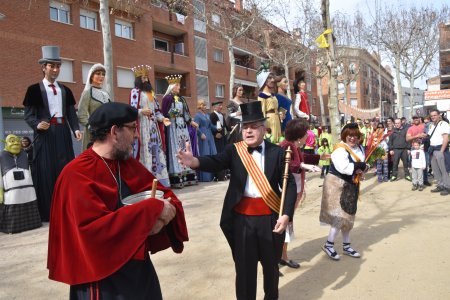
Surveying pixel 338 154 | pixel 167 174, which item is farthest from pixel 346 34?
pixel 338 154

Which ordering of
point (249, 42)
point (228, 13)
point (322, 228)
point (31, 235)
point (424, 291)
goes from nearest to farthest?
point (424, 291) < point (31, 235) < point (322, 228) < point (228, 13) < point (249, 42)

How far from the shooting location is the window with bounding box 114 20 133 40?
24672 mm

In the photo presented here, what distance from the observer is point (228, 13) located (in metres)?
24.1

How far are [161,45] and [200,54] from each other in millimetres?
3515

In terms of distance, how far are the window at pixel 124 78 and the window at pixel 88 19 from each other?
2944 millimetres

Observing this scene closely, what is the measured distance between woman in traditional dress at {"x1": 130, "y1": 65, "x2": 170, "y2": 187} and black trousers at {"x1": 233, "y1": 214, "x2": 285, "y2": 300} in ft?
15.9

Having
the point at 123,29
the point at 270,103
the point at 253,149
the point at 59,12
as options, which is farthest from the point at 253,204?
the point at 123,29

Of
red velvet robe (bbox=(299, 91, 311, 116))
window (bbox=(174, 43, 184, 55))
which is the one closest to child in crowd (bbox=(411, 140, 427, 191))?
red velvet robe (bbox=(299, 91, 311, 116))

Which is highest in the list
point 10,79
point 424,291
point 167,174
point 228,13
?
point 228,13

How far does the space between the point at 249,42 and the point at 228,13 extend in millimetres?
13698

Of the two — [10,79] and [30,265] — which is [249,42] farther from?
[30,265]

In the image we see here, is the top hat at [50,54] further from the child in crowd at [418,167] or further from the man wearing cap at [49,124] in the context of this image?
the child in crowd at [418,167]

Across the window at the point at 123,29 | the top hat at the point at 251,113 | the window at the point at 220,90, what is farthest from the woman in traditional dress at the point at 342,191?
the window at the point at 220,90

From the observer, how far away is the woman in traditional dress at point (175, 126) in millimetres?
9219
